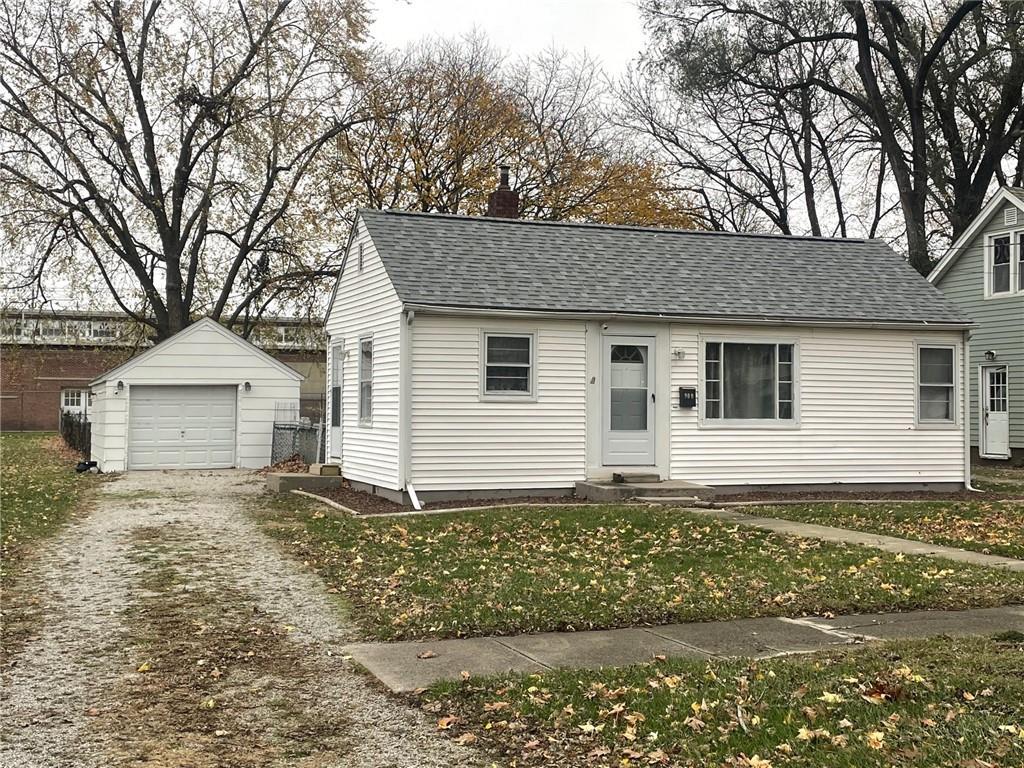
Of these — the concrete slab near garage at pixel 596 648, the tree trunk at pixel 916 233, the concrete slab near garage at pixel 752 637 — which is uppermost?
the tree trunk at pixel 916 233

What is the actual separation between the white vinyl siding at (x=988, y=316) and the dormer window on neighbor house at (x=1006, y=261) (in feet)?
0.27

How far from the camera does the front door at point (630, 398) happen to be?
17547 mm

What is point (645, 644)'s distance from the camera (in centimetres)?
725

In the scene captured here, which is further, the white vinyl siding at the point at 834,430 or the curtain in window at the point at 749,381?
the curtain in window at the point at 749,381

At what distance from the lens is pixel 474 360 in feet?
55.2

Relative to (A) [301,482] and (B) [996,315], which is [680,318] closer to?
(A) [301,482]

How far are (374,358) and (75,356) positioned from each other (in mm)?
38930

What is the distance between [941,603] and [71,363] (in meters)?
50.4

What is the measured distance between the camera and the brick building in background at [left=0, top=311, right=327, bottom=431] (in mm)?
36938

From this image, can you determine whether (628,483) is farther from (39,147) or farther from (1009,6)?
(39,147)

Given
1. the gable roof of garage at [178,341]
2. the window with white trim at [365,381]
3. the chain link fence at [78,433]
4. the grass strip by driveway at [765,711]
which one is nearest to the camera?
the grass strip by driveway at [765,711]

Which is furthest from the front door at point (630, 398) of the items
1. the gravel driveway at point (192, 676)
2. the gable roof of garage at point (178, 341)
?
the gable roof of garage at point (178, 341)

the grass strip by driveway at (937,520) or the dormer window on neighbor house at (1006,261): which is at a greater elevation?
the dormer window on neighbor house at (1006,261)

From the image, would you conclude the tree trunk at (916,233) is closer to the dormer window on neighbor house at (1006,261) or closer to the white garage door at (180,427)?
the dormer window on neighbor house at (1006,261)
